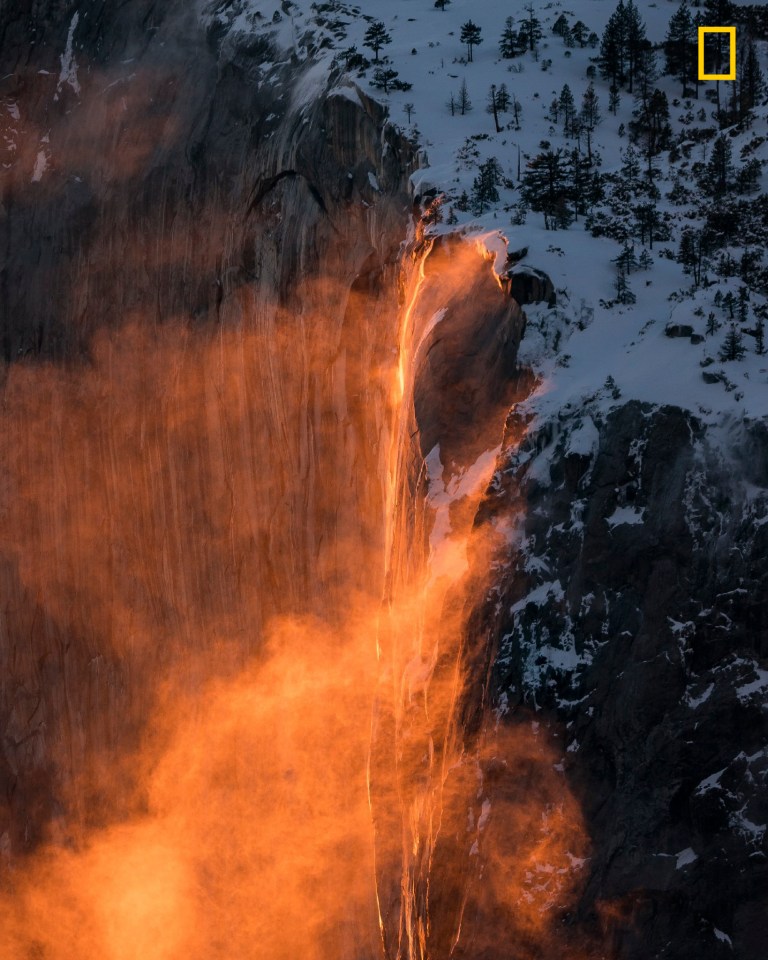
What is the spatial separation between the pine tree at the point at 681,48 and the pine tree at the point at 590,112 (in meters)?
2.72

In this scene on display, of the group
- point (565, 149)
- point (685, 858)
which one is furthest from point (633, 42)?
point (685, 858)

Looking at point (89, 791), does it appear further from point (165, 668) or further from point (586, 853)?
point (586, 853)

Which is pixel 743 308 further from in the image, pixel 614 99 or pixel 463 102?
pixel 614 99

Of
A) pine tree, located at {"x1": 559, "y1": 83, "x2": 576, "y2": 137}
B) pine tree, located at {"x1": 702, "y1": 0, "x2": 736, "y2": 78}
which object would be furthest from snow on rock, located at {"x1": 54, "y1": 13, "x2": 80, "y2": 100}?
pine tree, located at {"x1": 702, "y1": 0, "x2": 736, "y2": 78}

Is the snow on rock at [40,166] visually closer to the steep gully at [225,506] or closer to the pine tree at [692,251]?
the steep gully at [225,506]

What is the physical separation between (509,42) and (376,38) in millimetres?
3708

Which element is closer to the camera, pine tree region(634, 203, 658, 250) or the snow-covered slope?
the snow-covered slope

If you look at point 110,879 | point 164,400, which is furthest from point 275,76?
point 110,879

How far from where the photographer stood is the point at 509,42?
1393 inches

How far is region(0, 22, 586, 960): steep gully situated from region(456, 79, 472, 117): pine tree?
6.00 feet

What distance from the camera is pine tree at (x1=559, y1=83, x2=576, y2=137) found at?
31.9m

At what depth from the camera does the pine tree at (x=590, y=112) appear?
32125 mm

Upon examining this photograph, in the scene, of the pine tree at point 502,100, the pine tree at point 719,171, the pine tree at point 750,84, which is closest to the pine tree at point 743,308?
the pine tree at point 719,171

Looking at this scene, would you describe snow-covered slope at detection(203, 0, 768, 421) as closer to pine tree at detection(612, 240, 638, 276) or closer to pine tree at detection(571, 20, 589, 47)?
pine tree at detection(612, 240, 638, 276)
